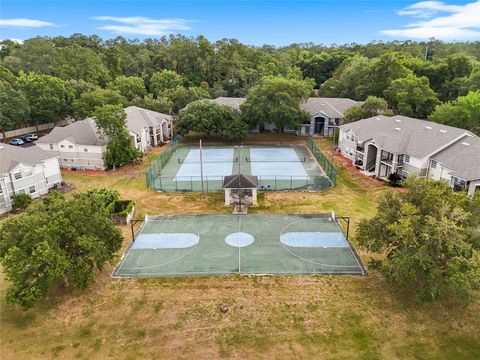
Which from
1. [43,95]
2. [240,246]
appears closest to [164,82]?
[43,95]

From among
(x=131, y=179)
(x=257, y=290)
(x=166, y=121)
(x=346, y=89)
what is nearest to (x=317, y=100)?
(x=346, y=89)

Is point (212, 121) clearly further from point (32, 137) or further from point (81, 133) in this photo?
point (32, 137)

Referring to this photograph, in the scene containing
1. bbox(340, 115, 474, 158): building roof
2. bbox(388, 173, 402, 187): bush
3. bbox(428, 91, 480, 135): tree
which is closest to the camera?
bbox(340, 115, 474, 158): building roof

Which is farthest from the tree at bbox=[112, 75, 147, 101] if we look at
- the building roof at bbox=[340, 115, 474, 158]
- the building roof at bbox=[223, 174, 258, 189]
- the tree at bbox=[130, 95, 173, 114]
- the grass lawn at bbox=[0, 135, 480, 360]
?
the grass lawn at bbox=[0, 135, 480, 360]

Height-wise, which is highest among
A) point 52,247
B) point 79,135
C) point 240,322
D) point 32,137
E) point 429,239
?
point 79,135

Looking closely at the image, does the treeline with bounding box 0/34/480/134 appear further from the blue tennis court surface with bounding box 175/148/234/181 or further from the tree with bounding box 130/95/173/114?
the blue tennis court surface with bounding box 175/148/234/181

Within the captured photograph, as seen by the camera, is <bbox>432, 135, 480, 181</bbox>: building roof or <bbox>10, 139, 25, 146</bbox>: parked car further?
<bbox>10, 139, 25, 146</bbox>: parked car

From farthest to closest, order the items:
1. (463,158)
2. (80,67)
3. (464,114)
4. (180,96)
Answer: (80,67) → (180,96) → (464,114) → (463,158)
